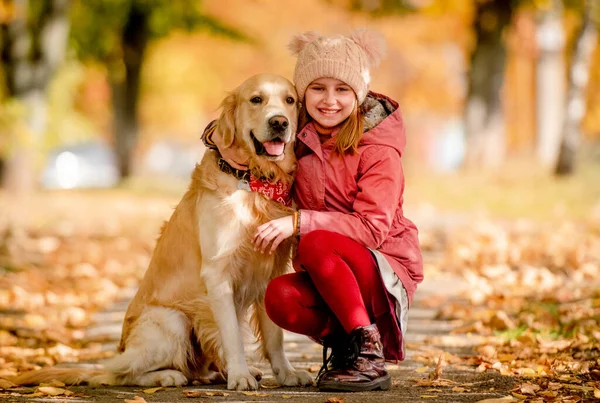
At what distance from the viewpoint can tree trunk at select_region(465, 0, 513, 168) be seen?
17953 mm

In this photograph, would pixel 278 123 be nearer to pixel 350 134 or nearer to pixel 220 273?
pixel 350 134

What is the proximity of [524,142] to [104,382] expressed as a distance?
29754 mm

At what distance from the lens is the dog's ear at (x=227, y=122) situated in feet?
13.7

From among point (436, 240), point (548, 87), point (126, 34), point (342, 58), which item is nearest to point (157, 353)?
point (342, 58)

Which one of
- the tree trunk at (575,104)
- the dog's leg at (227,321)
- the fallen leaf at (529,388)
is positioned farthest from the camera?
the tree trunk at (575,104)

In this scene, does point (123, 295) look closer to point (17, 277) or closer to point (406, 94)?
point (17, 277)

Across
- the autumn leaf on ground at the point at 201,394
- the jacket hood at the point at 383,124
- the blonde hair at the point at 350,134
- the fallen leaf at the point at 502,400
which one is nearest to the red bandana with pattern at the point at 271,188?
the blonde hair at the point at 350,134

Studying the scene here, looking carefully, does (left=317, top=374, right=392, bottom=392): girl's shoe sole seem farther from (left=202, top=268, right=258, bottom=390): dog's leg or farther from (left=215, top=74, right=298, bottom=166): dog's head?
(left=215, top=74, right=298, bottom=166): dog's head

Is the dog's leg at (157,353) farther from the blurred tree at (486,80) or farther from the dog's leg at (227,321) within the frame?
the blurred tree at (486,80)

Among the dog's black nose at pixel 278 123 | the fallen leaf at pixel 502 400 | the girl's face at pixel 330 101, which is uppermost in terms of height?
the girl's face at pixel 330 101

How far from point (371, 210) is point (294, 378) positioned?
36.3 inches

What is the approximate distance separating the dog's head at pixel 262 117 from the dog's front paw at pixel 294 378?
3.42 ft

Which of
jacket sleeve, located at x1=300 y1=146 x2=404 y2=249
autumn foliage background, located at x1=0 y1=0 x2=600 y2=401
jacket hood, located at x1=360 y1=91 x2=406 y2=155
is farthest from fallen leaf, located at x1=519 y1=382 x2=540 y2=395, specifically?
jacket hood, located at x1=360 y1=91 x2=406 y2=155

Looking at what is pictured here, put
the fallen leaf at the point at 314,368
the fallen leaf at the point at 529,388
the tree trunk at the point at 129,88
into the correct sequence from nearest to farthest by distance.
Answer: the fallen leaf at the point at 529,388, the fallen leaf at the point at 314,368, the tree trunk at the point at 129,88
